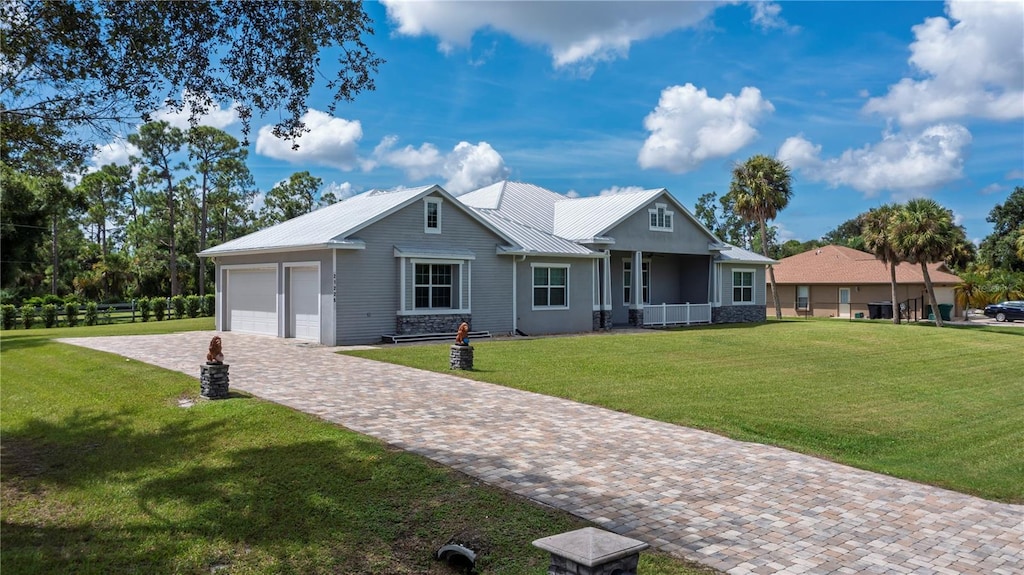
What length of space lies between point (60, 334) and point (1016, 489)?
2674 centimetres

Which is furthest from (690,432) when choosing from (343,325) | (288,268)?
(288,268)

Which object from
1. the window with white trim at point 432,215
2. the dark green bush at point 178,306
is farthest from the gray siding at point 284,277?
the dark green bush at point 178,306

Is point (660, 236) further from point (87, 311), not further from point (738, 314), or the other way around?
point (87, 311)

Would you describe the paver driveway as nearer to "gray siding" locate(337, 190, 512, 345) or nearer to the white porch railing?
"gray siding" locate(337, 190, 512, 345)

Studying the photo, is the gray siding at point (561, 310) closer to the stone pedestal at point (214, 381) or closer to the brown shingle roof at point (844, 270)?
the stone pedestal at point (214, 381)

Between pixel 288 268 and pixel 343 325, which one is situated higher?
pixel 288 268

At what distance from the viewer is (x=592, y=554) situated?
3738mm

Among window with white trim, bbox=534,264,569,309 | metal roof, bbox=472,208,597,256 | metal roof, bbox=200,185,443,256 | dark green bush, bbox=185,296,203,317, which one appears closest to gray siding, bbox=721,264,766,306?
metal roof, bbox=472,208,597,256

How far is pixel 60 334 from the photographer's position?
24.0 m

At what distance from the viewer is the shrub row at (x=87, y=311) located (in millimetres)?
30016

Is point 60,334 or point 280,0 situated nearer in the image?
point 280,0

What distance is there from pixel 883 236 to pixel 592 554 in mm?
36178

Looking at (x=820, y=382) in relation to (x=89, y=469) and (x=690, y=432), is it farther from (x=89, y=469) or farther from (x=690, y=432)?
(x=89, y=469)

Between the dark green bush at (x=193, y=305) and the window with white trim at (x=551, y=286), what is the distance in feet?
70.4
